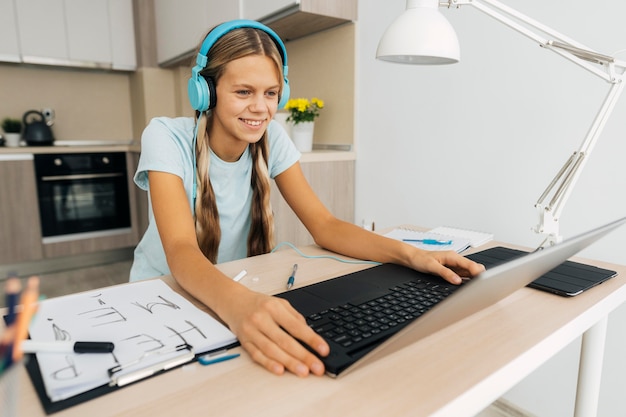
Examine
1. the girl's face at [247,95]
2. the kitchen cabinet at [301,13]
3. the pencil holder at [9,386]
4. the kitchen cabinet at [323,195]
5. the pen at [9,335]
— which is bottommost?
the kitchen cabinet at [323,195]

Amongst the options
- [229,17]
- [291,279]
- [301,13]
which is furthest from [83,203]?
[291,279]

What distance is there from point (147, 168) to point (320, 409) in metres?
0.71

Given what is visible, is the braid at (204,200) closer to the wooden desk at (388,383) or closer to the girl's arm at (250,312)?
the girl's arm at (250,312)

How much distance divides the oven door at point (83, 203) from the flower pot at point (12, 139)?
41 centimetres

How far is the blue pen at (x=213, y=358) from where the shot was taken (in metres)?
0.52

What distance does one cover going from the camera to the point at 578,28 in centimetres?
122

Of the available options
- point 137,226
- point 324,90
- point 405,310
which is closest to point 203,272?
point 405,310

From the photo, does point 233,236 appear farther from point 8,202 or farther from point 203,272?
point 8,202

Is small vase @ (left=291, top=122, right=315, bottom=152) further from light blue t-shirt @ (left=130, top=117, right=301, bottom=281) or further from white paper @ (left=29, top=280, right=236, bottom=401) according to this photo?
white paper @ (left=29, top=280, right=236, bottom=401)

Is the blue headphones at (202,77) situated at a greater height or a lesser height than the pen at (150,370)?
greater

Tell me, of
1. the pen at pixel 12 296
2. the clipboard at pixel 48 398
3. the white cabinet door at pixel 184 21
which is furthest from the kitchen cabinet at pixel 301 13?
the pen at pixel 12 296

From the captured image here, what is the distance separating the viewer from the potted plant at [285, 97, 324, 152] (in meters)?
2.11

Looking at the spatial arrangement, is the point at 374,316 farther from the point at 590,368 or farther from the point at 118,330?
the point at 590,368

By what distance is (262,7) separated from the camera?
2.04 meters
